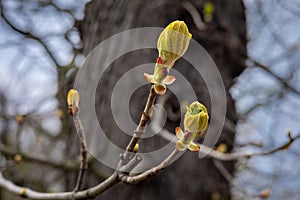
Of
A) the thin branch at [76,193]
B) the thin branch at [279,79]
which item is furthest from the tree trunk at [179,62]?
the thin branch at [76,193]

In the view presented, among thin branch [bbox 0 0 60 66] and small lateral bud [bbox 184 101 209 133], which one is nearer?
small lateral bud [bbox 184 101 209 133]

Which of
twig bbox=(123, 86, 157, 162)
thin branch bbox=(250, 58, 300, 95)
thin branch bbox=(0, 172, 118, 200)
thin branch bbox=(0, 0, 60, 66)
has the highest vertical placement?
twig bbox=(123, 86, 157, 162)

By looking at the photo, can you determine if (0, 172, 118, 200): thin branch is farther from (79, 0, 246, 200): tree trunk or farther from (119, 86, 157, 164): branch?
(79, 0, 246, 200): tree trunk

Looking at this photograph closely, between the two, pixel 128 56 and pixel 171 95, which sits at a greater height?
pixel 128 56

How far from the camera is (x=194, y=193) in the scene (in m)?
1.36

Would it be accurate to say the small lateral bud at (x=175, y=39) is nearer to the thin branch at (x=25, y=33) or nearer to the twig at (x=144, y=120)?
the twig at (x=144, y=120)

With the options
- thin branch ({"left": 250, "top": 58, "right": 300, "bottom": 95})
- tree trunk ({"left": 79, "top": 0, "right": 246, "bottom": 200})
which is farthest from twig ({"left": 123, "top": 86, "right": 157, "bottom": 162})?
thin branch ({"left": 250, "top": 58, "right": 300, "bottom": 95})

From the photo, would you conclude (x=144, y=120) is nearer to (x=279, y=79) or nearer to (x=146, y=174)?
(x=146, y=174)

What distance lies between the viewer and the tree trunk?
131cm

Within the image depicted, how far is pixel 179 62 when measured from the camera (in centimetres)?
146

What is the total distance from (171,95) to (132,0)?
442 millimetres

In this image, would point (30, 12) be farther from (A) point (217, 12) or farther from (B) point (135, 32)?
(A) point (217, 12)

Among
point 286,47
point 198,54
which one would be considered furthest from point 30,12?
point 286,47

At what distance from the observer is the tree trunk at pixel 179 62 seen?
1.31 m
